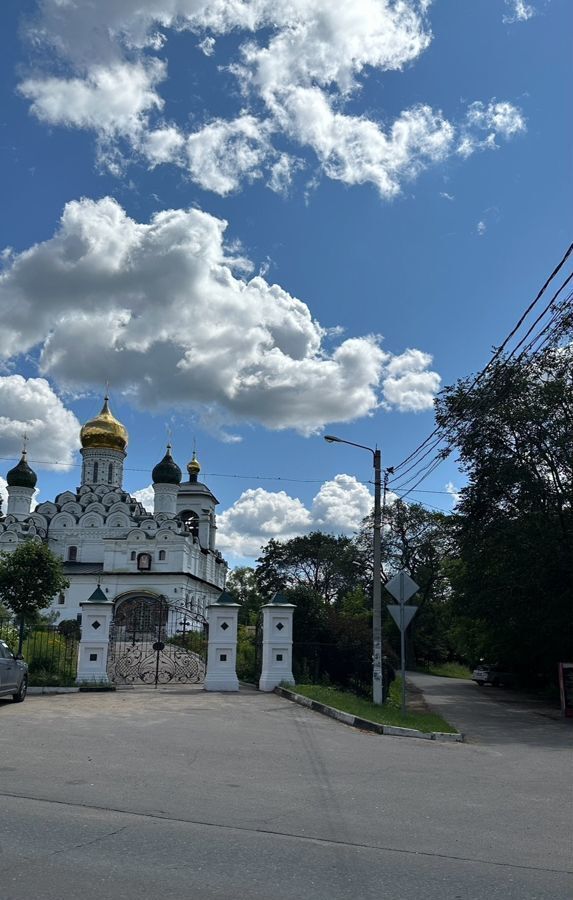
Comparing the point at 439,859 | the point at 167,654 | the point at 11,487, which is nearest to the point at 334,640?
the point at 167,654

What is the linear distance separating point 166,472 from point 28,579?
1694 inches

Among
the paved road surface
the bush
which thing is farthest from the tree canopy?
the paved road surface

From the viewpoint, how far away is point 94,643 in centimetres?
2048

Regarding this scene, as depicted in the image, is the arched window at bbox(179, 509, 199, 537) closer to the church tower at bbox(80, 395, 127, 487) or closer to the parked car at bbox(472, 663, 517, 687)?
the church tower at bbox(80, 395, 127, 487)

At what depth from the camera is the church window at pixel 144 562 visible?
202 ft

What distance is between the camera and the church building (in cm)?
6072

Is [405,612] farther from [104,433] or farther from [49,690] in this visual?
[104,433]

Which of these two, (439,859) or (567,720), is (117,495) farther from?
(439,859)

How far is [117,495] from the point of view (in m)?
65.3

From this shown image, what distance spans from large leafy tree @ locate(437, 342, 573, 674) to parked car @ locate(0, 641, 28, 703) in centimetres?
1321

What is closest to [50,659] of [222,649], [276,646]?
[222,649]

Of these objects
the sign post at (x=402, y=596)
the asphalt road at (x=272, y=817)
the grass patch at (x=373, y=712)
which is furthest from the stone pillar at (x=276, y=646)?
the asphalt road at (x=272, y=817)

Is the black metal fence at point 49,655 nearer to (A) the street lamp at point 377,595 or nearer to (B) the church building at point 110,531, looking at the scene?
(A) the street lamp at point 377,595

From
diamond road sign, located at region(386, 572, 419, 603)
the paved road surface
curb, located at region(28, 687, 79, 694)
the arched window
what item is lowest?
the paved road surface
